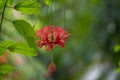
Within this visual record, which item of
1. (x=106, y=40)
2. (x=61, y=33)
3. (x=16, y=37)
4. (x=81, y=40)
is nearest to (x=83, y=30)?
(x=81, y=40)

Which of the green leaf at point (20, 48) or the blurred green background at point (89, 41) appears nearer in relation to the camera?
the green leaf at point (20, 48)

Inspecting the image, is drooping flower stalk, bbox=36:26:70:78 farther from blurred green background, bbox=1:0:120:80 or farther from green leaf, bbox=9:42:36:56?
blurred green background, bbox=1:0:120:80

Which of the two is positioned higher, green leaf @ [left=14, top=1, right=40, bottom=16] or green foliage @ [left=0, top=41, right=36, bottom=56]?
green leaf @ [left=14, top=1, right=40, bottom=16]

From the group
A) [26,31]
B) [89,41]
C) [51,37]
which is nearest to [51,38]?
[51,37]

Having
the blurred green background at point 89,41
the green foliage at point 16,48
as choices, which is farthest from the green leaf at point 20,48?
the blurred green background at point 89,41

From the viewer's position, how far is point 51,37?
719 mm

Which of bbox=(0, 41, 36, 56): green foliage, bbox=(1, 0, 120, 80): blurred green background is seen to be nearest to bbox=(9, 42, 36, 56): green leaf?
bbox=(0, 41, 36, 56): green foliage

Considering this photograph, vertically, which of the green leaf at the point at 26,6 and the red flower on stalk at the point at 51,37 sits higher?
the green leaf at the point at 26,6

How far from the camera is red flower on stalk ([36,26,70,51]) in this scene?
70cm

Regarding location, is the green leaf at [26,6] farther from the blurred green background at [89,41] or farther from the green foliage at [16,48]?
the blurred green background at [89,41]

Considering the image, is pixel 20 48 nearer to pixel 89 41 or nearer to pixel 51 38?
pixel 51 38

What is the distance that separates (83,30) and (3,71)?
304 cm

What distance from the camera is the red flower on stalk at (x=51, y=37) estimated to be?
70 centimetres

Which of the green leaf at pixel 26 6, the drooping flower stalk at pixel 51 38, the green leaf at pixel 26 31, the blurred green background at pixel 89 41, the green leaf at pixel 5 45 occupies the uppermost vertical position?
the green leaf at pixel 26 6
